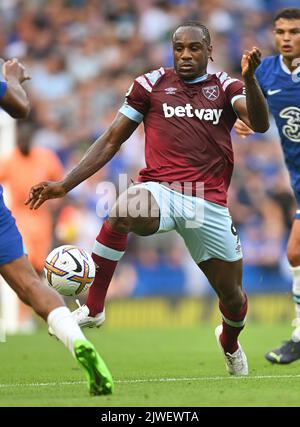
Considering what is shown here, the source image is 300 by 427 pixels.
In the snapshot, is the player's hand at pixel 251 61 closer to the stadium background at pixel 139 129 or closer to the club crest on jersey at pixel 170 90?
the club crest on jersey at pixel 170 90

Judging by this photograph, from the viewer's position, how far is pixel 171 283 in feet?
54.2

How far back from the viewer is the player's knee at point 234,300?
795 cm

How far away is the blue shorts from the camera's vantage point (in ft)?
21.3

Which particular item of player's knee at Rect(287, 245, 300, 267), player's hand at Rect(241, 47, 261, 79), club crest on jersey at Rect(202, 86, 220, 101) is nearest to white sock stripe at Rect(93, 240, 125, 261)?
club crest on jersey at Rect(202, 86, 220, 101)

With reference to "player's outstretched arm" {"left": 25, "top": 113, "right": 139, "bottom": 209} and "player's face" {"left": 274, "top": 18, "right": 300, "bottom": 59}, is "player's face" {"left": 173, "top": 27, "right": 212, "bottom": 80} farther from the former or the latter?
"player's face" {"left": 274, "top": 18, "right": 300, "bottom": 59}

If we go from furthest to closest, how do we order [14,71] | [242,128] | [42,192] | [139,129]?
[139,129]
[242,128]
[42,192]
[14,71]

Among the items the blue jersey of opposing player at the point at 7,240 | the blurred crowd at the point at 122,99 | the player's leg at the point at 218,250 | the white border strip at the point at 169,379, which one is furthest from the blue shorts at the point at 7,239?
the blurred crowd at the point at 122,99

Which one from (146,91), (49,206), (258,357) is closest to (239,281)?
(146,91)

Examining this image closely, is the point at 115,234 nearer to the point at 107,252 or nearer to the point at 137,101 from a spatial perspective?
the point at 107,252

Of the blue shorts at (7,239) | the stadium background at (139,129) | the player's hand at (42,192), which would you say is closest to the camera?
the blue shorts at (7,239)

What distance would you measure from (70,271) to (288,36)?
294 cm

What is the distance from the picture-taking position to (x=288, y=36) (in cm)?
904

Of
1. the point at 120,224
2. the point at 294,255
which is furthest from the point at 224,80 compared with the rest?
the point at 294,255

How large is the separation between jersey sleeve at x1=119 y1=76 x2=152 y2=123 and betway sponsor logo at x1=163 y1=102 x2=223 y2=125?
195 mm
